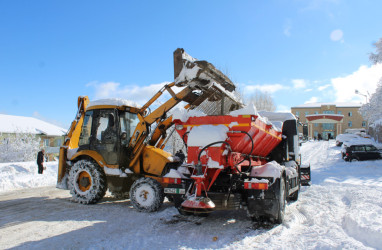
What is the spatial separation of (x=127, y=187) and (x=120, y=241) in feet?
12.2

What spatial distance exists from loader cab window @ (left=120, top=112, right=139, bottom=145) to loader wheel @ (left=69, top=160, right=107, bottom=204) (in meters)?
1.10

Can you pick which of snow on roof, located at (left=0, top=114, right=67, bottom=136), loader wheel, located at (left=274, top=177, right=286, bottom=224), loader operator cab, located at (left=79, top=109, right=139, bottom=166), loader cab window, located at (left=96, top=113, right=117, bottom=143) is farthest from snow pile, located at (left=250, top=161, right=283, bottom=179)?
snow on roof, located at (left=0, top=114, right=67, bottom=136)

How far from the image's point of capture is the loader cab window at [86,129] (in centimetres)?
891

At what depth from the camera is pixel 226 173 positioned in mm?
6383

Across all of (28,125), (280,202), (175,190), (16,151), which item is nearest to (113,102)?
(175,190)

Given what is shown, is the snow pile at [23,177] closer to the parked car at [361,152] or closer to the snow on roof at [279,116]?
the snow on roof at [279,116]

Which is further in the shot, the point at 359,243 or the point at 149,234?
the point at 149,234

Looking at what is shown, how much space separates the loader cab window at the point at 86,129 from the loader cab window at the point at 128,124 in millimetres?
1058

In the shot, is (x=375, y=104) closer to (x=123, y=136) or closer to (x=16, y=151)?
(x=123, y=136)

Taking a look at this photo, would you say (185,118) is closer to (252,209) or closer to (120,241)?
(252,209)

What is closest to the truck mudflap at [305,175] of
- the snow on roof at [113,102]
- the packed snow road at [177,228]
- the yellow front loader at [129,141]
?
the packed snow road at [177,228]

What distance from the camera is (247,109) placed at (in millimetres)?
5945

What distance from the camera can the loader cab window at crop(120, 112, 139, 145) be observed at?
8.60 m

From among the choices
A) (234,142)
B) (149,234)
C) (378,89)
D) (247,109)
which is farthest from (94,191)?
(378,89)
